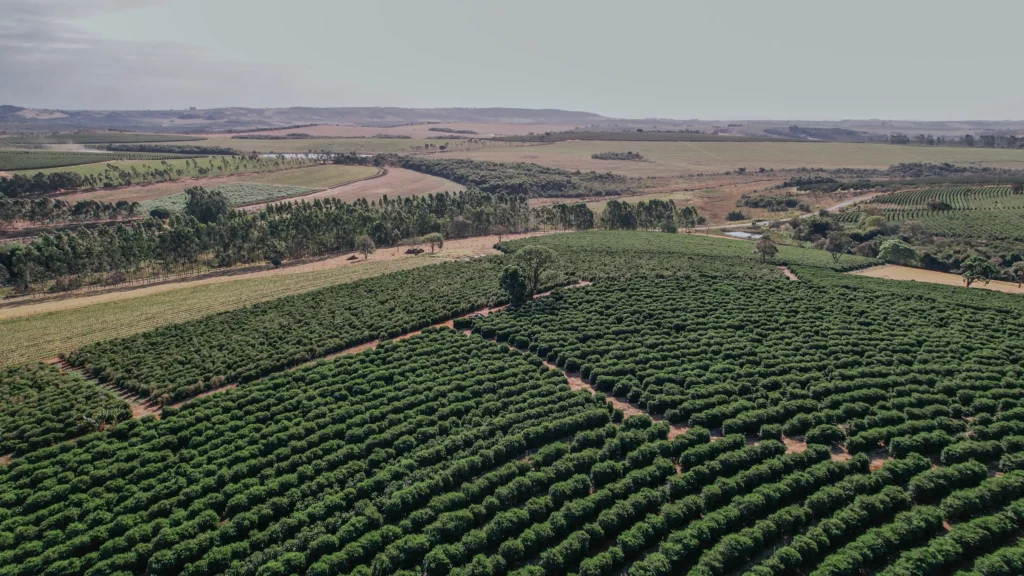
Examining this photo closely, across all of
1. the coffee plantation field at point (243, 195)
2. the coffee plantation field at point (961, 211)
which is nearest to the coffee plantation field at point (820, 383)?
the coffee plantation field at point (961, 211)

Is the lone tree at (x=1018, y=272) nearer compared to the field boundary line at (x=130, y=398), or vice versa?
the field boundary line at (x=130, y=398)

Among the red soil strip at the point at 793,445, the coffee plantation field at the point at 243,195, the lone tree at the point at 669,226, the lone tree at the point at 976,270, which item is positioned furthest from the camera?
the coffee plantation field at the point at 243,195

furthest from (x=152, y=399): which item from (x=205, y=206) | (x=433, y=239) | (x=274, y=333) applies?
(x=205, y=206)

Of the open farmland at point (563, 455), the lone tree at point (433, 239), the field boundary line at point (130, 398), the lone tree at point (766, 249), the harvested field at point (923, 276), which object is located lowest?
the field boundary line at point (130, 398)

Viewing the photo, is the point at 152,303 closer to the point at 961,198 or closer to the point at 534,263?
the point at 534,263

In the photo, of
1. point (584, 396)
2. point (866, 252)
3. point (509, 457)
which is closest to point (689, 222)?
point (866, 252)

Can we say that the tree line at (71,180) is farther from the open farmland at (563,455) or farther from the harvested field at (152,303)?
the open farmland at (563,455)
